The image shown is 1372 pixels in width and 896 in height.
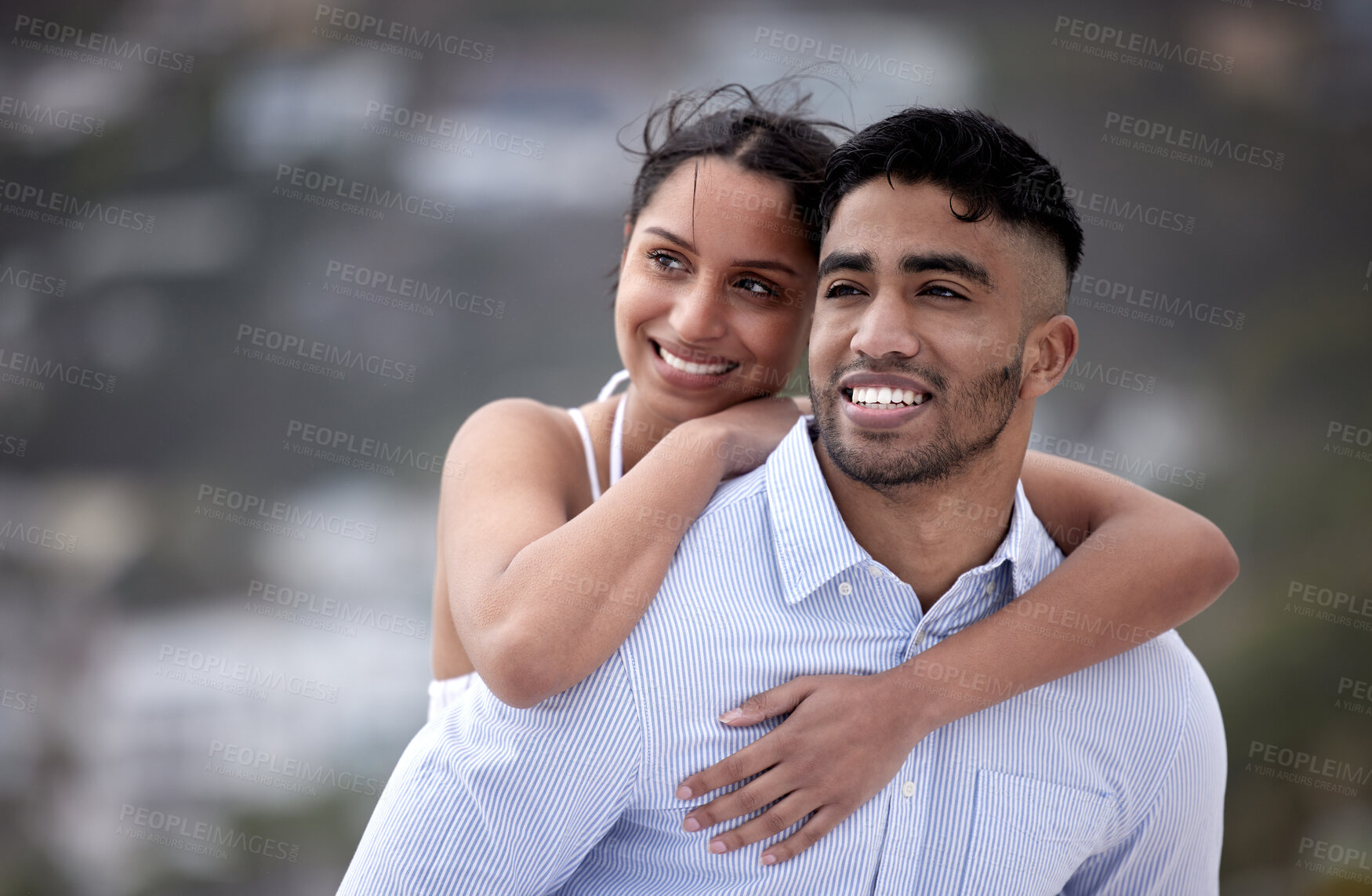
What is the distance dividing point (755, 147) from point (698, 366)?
13.4 inches

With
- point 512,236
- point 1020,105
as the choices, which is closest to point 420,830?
point 512,236

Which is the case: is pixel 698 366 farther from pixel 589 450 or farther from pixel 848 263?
pixel 848 263

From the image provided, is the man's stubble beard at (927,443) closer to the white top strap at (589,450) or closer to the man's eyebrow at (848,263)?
the man's eyebrow at (848,263)

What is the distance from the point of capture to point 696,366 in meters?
1.66

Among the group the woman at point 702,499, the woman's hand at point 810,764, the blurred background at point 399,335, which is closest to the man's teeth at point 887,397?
the woman at point 702,499

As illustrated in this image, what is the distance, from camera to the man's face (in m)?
1.28

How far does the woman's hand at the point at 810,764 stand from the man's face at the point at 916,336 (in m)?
0.27

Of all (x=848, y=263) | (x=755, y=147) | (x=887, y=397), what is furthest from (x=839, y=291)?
(x=755, y=147)

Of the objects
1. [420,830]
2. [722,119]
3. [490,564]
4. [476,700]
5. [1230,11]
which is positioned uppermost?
[1230,11]

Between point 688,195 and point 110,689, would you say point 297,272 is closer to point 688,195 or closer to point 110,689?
point 110,689

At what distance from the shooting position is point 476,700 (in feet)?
4.39

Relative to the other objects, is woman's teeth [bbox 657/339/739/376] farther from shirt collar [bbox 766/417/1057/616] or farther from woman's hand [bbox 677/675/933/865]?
woman's hand [bbox 677/675/933/865]

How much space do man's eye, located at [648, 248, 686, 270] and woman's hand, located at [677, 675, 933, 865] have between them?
2.28 ft

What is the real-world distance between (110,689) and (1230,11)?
4930mm
